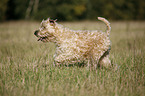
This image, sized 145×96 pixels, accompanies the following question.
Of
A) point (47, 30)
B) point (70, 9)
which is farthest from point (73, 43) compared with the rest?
point (70, 9)

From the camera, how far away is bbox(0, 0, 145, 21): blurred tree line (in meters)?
30.0

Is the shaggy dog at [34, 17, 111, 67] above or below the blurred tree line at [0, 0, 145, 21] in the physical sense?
below

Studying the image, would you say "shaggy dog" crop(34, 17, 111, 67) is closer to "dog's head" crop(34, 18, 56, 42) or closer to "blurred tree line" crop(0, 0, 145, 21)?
"dog's head" crop(34, 18, 56, 42)

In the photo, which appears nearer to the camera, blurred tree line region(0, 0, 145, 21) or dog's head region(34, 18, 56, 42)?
dog's head region(34, 18, 56, 42)

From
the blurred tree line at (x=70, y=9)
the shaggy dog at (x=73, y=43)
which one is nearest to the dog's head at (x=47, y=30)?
the shaggy dog at (x=73, y=43)

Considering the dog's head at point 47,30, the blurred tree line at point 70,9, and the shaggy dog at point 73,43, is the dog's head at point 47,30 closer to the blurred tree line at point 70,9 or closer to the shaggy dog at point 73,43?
the shaggy dog at point 73,43

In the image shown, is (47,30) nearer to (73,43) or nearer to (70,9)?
(73,43)

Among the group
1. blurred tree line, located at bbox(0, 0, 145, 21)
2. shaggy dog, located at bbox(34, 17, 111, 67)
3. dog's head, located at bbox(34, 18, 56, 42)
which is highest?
blurred tree line, located at bbox(0, 0, 145, 21)

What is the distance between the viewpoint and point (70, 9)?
3123 centimetres

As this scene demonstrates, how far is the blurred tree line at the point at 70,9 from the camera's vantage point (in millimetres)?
29953

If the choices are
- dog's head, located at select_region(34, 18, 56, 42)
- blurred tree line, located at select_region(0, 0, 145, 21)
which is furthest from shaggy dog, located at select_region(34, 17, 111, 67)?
blurred tree line, located at select_region(0, 0, 145, 21)

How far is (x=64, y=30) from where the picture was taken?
429 cm

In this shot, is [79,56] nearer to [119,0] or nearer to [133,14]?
[119,0]

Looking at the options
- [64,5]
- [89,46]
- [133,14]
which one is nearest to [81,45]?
[89,46]
